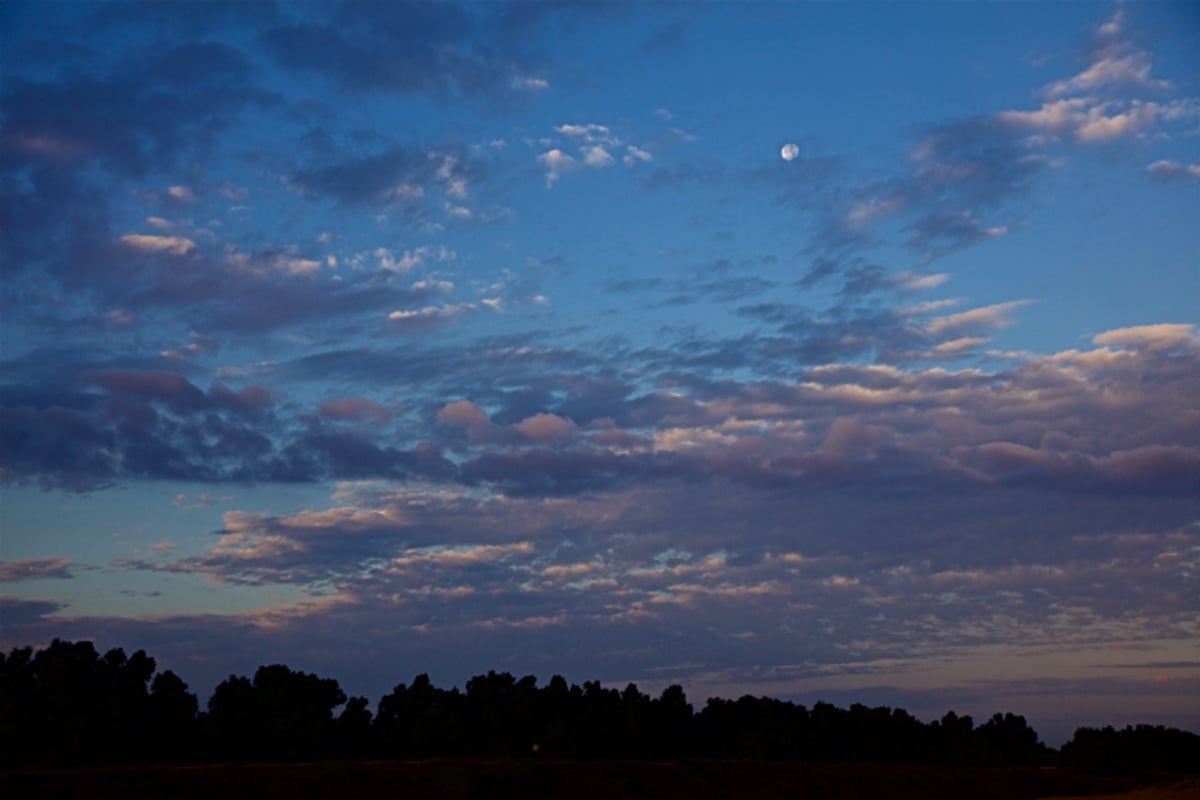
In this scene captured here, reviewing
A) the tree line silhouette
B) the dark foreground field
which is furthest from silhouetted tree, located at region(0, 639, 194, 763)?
the dark foreground field

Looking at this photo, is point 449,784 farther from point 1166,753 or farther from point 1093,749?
point 1166,753

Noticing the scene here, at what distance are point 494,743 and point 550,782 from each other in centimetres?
5841

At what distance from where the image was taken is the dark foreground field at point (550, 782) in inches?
2154

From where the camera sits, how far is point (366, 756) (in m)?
113

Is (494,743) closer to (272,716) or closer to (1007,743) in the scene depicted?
(272,716)

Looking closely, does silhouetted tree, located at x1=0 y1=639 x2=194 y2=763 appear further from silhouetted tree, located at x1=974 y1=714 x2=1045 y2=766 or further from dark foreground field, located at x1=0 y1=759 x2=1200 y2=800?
silhouetted tree, located at x1=974 y1=714 x2=1045 y2=766

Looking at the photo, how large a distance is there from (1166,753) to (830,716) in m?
36.0

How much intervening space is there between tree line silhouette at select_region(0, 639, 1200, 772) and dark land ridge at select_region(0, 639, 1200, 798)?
0.63 ft

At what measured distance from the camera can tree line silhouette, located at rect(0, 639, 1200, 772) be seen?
318 feet

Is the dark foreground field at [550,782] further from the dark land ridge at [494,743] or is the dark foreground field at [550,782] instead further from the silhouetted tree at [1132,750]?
the silhouetted tree at [1132,750]

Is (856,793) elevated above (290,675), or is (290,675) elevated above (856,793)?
(290,675)

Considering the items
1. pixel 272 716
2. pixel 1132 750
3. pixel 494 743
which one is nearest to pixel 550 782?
pixel 272 716

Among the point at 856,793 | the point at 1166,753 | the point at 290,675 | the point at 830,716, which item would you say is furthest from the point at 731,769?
the point at 1166,753

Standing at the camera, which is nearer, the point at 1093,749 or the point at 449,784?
the point at 449,784
